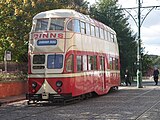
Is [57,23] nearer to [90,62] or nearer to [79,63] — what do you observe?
[79,63]

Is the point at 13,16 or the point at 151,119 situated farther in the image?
the point at 13,16

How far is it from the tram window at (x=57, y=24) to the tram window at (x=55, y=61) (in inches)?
61.3

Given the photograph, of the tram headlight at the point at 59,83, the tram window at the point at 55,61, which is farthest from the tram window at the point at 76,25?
the tram headlight at the point at 59,83

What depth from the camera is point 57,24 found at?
19516 millimetres

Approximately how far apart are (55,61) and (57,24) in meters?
2.06

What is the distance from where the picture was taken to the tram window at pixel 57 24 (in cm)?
1938

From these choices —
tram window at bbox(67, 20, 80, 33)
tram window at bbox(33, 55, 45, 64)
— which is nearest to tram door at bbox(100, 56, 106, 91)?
tram window at bbox(67, 20, 80, 33)

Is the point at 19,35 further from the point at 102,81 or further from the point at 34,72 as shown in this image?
the point at 34,72

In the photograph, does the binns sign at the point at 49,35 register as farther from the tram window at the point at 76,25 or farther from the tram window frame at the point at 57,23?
the tram window at the point at 76,25

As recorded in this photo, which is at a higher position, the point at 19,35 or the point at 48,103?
the point at 19,35

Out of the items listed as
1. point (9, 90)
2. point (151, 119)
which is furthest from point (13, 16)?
point (151, 119)

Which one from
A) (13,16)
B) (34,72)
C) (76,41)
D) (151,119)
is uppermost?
(13,16)

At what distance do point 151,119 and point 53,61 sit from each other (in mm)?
6828

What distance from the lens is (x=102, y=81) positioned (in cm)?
2450
